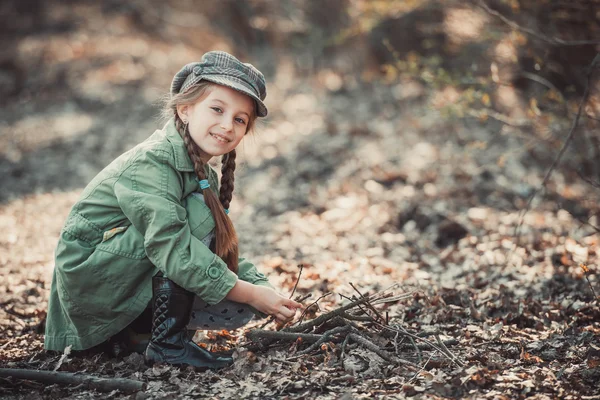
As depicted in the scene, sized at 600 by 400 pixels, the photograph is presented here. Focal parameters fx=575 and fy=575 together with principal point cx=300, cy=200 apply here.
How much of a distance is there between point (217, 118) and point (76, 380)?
1.41 m

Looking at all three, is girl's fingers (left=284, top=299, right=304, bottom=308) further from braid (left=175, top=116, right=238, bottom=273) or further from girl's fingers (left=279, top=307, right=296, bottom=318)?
braid (left=175, top=116, right=238, bottom=273)

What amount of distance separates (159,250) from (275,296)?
61cm

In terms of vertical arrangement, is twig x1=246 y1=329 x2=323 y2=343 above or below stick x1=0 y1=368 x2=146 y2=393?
below

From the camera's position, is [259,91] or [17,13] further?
[17,13]

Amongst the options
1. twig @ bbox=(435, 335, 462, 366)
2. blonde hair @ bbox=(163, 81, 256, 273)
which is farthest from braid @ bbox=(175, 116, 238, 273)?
twig @ bbox=(435, 335, 462, 366)

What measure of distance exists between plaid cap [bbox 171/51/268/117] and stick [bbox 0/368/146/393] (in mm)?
1437

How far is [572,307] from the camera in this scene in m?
3.55

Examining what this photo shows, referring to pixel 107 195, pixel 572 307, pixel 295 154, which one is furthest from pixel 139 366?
pixel 295 154

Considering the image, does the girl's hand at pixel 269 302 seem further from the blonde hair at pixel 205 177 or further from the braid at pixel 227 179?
the braid at pixel 227 179

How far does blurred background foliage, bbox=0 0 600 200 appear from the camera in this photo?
5.47 m

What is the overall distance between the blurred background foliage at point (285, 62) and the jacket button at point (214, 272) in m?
2.64

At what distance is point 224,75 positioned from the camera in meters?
2.83

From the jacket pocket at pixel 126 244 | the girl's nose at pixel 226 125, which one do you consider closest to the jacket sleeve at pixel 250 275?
the jacket pocket at pixel 126 244

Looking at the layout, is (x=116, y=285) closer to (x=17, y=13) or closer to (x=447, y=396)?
(x=447, y=396)
